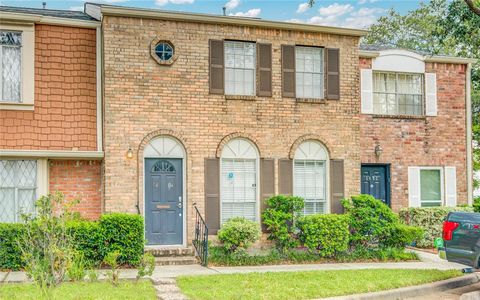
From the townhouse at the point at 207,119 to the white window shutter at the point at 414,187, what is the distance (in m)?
1.43

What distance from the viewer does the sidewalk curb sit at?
9711 millimetres

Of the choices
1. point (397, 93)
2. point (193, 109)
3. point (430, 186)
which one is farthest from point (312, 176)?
point (430, 186)

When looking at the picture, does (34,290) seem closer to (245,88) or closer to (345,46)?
(245,88)

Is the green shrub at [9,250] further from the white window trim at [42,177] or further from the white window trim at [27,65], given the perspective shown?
the white window trim at [27,65]

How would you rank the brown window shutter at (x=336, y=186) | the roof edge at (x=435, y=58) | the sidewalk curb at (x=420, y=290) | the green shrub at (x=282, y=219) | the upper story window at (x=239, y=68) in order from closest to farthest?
1. the sidewalk curb at (x=420, y=290)
2. the green shrub at (x=282, y=219)
3. the upper story window at (x=239, y=68)
4. the brown window shutter at (x=336, y=186)
5. the roof edge at (x=435, y=58)

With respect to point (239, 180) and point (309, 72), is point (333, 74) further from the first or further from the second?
point (239, 180)

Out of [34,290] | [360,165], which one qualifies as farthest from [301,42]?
[34,290]

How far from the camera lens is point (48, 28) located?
13.9 meters

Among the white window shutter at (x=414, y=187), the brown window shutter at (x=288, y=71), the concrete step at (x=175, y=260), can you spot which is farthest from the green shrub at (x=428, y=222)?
the concrete step at (x=175, y=260)

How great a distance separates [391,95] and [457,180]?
135 inches

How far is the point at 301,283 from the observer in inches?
413

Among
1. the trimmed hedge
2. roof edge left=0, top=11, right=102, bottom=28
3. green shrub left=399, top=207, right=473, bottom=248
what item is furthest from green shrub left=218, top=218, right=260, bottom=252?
roof edge left=0, top=11, right=102, bottom=28

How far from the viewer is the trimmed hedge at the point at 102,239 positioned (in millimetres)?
12133

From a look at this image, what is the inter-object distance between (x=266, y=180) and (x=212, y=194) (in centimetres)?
149
